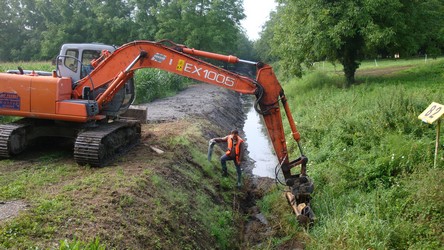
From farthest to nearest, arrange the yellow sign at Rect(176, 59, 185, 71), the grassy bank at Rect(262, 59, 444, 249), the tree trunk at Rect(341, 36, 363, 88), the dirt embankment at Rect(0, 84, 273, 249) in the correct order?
the tree trunk at Rect(341, 36, 363, 88) < the yellow sign at Rect(176, 59, 185, 71) < the grassy bank at Rect(262, 59, 444, 249) < the dirt embankment at Rect(0, 84, 273, 249)

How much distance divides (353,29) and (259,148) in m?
6.65

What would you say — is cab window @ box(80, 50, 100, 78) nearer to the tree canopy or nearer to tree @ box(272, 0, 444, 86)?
tree @ box(272, 0, 444, 86)

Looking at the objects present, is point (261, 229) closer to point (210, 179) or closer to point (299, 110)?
point (210, 179)

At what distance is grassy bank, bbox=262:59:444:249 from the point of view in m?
6.60

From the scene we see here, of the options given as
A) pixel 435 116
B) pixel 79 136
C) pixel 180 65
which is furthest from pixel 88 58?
pixel 435 116

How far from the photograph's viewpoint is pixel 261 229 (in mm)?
8617

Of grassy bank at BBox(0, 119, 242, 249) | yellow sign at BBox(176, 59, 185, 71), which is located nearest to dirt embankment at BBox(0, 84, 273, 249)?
grassy bank at BBox(0, 119, 242, 249)

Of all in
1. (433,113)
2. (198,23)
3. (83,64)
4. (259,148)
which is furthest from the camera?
(198,23)

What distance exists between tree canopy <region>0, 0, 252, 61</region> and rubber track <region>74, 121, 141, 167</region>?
27563 mm

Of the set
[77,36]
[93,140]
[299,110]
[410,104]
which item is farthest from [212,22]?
[93,140]

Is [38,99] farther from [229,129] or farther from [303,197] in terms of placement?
[229,129]

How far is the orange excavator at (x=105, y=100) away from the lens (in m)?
7.91

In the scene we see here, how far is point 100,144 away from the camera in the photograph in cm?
807

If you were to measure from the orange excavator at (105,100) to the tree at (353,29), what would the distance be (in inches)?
401
